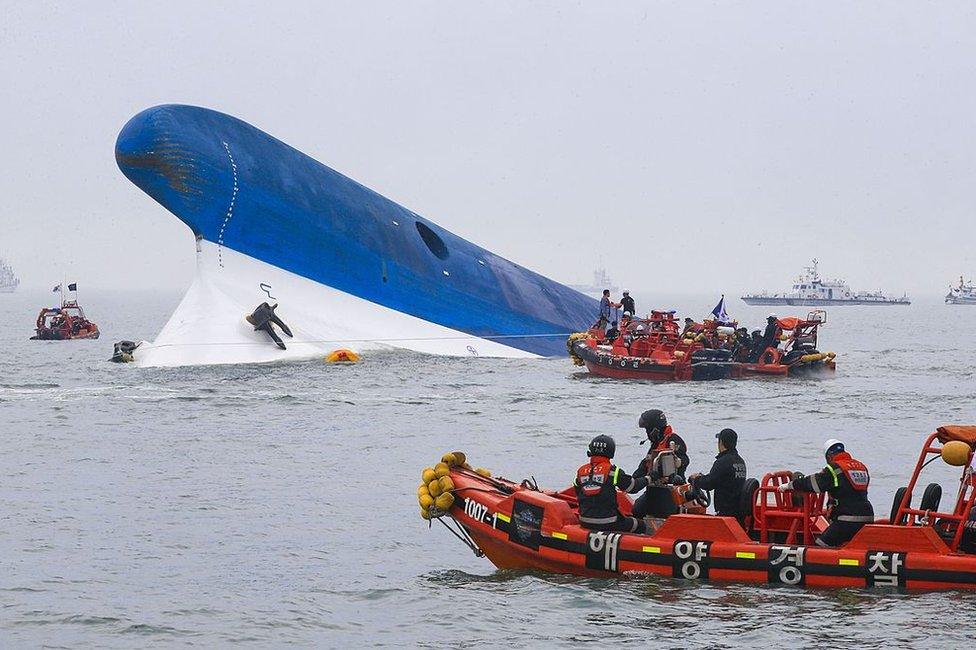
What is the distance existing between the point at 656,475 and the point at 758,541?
1217mm

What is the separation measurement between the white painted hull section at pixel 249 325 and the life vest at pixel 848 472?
2656 centimetres

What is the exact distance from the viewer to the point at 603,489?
12836mm

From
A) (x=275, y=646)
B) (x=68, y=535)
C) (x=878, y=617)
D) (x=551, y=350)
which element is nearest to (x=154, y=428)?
(x=68, y=535)

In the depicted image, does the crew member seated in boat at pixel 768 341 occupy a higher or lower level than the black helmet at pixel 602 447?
higher

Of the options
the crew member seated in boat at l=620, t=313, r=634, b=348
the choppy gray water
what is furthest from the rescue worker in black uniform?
the crew member seated in boat at l=620, t=313, r=634, b=348

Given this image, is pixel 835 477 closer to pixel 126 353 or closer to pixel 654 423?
pixel 654 423

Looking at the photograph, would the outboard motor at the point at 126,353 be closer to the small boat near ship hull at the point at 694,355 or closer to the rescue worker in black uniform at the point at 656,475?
the small boat near ship hull at the point at 694,355

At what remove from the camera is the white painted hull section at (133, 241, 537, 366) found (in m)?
36.7

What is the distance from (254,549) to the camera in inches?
613

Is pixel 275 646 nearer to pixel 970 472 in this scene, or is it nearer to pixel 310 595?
pixel 310 595

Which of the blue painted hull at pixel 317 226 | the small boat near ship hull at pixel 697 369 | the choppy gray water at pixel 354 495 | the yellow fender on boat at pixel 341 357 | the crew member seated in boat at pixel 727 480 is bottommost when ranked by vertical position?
the choppy gray water at pixel 354 495

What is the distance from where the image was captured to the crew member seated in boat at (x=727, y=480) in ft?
42.0

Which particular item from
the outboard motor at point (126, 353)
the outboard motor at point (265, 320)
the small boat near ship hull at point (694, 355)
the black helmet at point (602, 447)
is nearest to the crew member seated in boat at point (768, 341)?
the small boat near ship hull at point (694, 355)

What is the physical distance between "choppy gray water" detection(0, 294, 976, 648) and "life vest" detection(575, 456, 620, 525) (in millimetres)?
695
